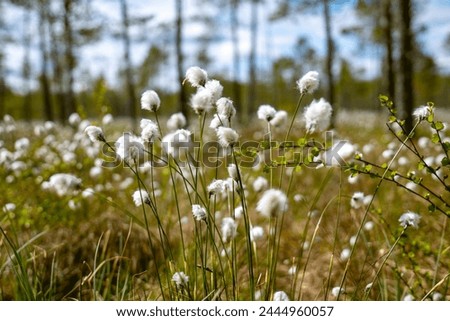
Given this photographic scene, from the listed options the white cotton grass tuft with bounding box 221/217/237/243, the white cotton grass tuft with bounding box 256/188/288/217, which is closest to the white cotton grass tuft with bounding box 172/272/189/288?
the white cotton grass tuft with bounding box 221/217/237/243

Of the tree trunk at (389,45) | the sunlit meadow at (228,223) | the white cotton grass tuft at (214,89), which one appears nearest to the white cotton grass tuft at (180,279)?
the sunlit meadow at (228,223)

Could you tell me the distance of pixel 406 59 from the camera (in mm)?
7988

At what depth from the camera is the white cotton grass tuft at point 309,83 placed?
1.70 metres

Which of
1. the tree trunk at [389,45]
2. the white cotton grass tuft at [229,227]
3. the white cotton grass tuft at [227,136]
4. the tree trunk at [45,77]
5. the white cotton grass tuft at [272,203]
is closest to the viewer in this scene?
the white cotton grass tuft at [272,203]

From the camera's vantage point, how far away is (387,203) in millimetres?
4137

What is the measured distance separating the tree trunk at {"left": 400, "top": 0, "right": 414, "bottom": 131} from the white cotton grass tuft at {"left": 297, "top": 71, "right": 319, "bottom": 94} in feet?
21.6

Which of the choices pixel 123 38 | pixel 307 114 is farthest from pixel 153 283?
pixel 123 38

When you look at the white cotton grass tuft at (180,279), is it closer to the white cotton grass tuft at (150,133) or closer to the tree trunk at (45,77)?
the white cotton grass tuft at (150,133)

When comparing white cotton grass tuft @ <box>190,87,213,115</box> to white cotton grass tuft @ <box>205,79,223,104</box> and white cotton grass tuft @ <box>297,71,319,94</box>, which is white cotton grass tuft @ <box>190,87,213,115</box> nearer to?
white cotton grass tuft @ <box>205,79,223,104</box>

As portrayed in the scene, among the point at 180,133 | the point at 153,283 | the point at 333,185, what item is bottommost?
the point at 333,185

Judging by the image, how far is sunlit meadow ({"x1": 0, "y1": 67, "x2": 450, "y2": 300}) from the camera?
1679 millimetres

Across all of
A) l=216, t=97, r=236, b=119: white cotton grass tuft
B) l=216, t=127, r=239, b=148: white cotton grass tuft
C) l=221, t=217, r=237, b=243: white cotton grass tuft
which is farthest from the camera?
l=221, t=217, r=237, b=243: white cotton grass tuft
